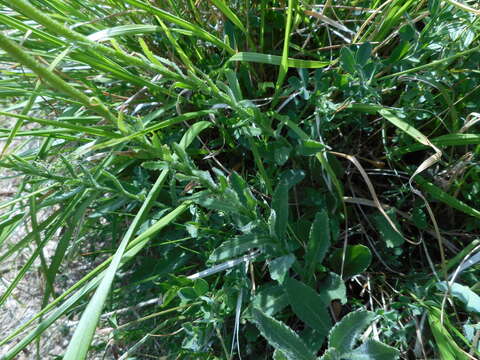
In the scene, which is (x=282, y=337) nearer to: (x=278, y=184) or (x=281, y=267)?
(x=281, y=267)

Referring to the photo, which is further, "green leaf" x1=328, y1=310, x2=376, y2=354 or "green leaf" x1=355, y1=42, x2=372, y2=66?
"green leaf" x1=355, y1=42, x2=372, y2=66

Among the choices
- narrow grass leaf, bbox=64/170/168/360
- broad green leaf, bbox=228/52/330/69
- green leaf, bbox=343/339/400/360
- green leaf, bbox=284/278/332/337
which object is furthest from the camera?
broad green leaf, bbox=228/52/330/69

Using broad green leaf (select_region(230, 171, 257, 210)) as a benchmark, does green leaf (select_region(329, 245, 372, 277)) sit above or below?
below

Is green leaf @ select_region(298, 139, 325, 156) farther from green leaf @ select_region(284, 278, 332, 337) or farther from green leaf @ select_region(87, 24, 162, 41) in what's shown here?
green leaf @ select_region(87, 24, 162, 41)

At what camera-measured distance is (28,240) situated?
1.06 metres

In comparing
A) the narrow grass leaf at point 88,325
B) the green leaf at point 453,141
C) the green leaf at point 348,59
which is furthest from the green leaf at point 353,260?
the narrow grass leaf at point 88,325

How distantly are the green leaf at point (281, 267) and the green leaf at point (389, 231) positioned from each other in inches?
10.9

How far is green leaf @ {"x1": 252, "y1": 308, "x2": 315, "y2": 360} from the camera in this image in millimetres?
754

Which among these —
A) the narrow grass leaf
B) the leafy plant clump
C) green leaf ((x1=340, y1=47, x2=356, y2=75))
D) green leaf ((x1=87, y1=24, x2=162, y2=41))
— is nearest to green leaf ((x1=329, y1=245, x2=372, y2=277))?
the leafy plant clump

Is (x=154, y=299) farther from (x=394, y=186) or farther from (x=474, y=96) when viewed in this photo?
(x=474, y=96)

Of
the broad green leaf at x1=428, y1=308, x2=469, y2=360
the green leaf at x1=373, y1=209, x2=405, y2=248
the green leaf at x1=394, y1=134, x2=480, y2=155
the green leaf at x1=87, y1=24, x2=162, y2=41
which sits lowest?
the broad green leaf at x1=428, y1=308, x2=469, y2=360

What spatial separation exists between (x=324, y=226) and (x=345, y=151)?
0.32 metres

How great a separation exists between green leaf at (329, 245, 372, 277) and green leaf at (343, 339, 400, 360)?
0.69ft

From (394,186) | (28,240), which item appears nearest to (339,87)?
(394,186)
